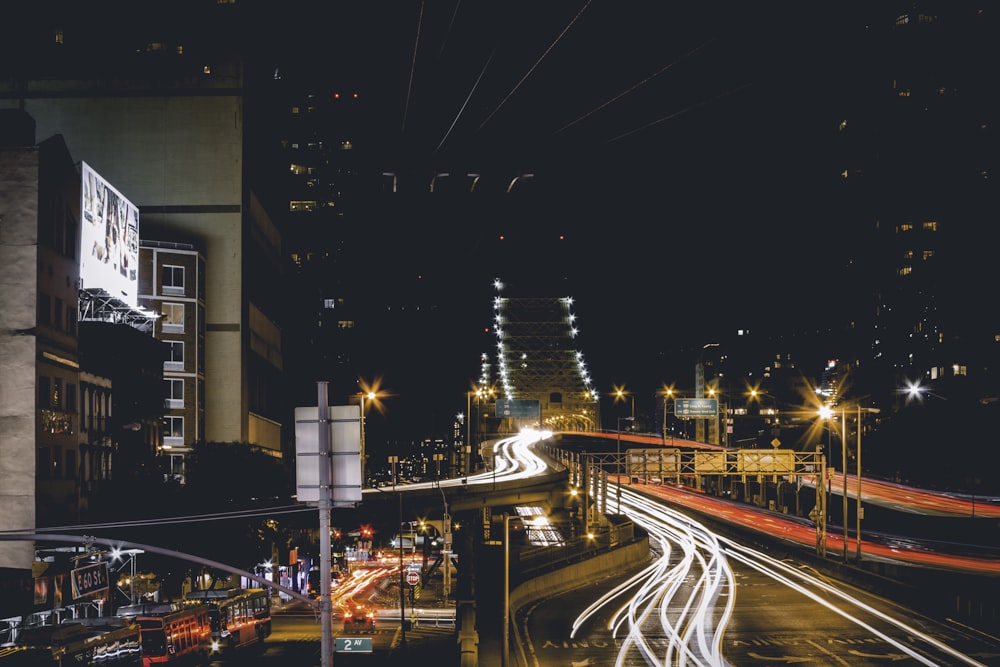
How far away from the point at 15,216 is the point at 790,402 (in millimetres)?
150776

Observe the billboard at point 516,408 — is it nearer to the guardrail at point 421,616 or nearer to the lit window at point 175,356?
the lit window at point 175,356

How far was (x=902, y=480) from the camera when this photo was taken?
106125 mm

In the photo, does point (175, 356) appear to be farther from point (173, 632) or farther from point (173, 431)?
point (173, 632)

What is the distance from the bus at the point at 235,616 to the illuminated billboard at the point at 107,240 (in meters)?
27.8

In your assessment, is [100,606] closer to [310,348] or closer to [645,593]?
[645,593]

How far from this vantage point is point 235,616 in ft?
145

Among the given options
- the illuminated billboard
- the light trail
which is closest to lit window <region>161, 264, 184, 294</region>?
the illuminated billboard

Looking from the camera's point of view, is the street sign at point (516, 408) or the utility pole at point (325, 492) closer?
the utility pole at point (325, 492)

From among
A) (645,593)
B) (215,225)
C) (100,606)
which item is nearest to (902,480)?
(645,593)

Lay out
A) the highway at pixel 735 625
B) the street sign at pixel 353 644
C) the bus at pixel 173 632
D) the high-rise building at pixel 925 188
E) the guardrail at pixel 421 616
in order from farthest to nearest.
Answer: the high-rise building at pixel 925 188
the guardrail at pixel 421 616
the bus at pixel 173 632
the highway at pixel 735 625
the street sign at pixel 353 644

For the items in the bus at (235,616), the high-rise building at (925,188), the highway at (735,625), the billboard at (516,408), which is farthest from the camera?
the high-rise building at (925,188)

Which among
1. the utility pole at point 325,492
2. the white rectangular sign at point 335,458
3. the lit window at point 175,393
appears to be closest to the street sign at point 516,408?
the lit window at point 175,393

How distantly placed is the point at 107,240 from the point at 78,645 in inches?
1718

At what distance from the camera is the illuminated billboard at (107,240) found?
66.4 meters
